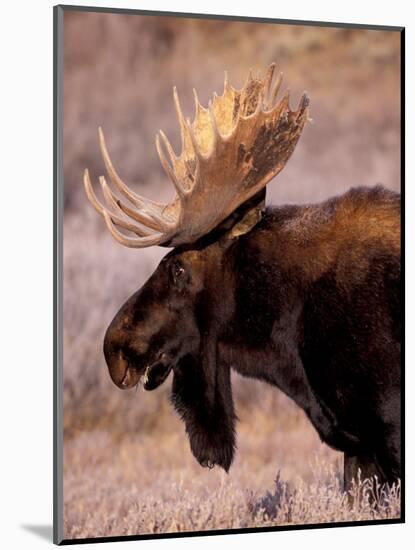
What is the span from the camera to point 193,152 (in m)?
5.97

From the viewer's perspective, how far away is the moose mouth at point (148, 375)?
5.91 m

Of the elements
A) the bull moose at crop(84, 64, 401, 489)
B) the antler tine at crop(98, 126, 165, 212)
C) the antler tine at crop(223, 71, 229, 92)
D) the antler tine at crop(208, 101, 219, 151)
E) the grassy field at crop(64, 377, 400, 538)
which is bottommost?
the grassy field at crop(64, 377, 400, 538)

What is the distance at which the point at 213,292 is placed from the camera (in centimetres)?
594

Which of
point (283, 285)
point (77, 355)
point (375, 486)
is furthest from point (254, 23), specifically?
point (375, 486)

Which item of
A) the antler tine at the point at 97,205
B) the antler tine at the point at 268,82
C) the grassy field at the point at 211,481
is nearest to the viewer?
the antler tine at the point at 97,205

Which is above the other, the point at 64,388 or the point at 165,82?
the point at 165,82

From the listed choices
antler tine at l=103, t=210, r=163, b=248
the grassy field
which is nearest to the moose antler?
antler tine at l=103, t=210, r=163, b=248

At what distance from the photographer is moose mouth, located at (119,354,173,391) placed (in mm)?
5914

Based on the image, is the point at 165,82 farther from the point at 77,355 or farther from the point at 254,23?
the point at 77,355

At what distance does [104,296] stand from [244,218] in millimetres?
621

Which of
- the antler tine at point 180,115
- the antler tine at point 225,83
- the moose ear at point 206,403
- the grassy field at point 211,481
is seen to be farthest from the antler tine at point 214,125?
the grassy field at point 211,481

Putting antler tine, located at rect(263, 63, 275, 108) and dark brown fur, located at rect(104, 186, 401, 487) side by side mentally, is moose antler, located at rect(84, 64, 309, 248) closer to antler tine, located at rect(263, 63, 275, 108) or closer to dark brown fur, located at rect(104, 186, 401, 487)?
antler tine, located at rect(263, 63, 275, 108)

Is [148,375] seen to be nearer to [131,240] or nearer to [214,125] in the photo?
[131,240]

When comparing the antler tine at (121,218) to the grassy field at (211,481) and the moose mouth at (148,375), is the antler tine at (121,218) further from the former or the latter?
the grassy field at (211,481)
